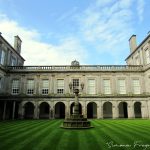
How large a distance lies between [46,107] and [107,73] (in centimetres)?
1383

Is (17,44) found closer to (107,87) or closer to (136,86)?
(107,87)

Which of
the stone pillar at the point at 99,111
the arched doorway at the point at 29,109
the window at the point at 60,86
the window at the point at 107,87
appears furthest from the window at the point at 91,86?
the arched doorway at the point at 29,109

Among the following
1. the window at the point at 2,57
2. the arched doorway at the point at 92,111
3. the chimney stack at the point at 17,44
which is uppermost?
the chimney stack at the point at 17,44

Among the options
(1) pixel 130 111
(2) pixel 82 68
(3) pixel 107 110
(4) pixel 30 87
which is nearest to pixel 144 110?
(1) pixel 130 111

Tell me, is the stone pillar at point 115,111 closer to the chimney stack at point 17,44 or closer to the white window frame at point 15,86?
the white window frame at point 15,86

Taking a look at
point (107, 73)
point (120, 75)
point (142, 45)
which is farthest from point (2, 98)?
point (142, 45)

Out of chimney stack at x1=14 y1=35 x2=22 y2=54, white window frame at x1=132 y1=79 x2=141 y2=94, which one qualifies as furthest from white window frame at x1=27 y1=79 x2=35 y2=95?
white window frame at x1=132 y1=79 x2=141 y2=94

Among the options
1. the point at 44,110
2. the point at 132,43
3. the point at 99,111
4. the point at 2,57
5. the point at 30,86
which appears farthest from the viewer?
the point at 132,43

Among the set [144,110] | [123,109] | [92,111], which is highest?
[123,109]

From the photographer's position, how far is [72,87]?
104ft

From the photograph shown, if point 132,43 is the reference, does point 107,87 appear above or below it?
A: below

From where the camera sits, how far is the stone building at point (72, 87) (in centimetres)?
3056

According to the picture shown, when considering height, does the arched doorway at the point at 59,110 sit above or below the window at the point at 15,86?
below

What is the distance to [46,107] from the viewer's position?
33.7 metres
